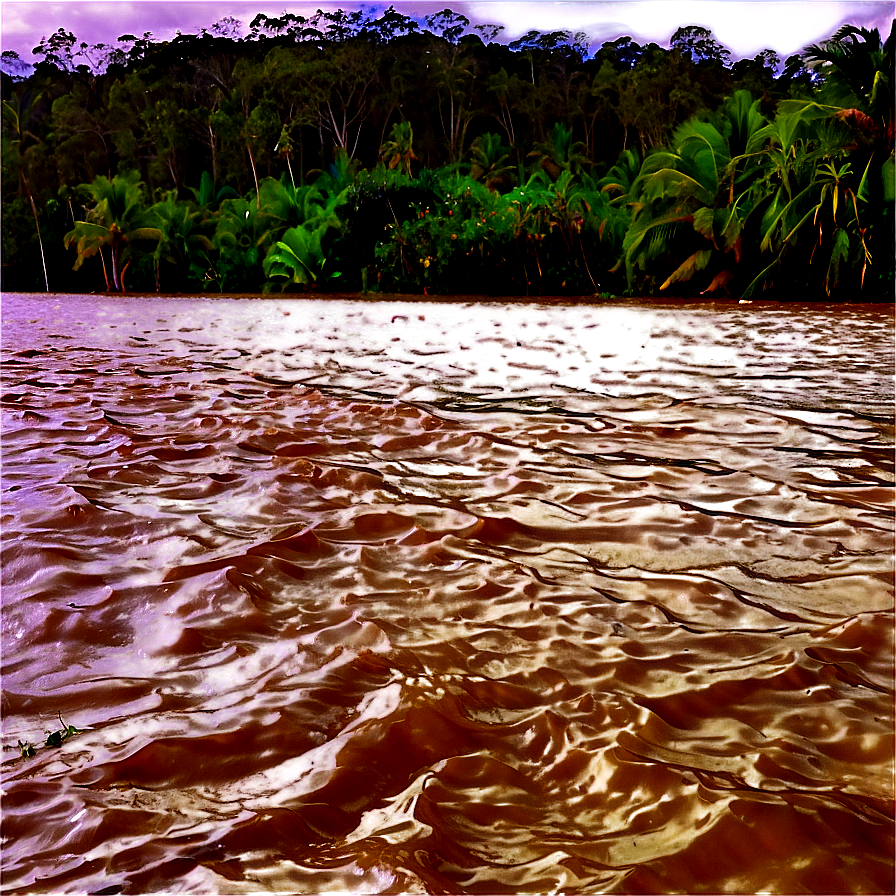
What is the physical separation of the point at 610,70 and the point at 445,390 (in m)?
30.9

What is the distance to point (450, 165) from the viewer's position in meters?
29.9

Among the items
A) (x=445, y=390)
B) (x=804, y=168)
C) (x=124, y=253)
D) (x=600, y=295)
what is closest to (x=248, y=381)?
(x=445, y=390)

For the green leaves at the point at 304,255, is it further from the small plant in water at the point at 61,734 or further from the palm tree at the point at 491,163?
the small plant in water at the point at 61,734

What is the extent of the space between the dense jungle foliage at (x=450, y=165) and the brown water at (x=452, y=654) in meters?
12.1

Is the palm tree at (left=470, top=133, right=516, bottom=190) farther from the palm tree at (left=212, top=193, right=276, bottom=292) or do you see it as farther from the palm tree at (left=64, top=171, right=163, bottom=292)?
the palm tree at (left=64, top=171, right=163, bottom=292)

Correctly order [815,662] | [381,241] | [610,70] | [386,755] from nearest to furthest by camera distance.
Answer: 1. [386,755]
2. [815,662]
3. [381,241]
4. [610,70]

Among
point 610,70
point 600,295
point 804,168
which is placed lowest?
point 600,295

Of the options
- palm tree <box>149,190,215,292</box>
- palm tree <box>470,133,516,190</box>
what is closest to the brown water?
palm tree <box>149,190,215,292</box>

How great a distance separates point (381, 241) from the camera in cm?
2184

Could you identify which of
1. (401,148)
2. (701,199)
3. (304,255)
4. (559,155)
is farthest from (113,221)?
(701,199)

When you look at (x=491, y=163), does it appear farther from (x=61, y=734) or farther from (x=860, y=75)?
(x=61, y=734)

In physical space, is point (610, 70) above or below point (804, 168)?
above

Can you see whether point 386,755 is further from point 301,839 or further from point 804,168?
point 804,168

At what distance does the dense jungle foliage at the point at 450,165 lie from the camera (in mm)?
14734
